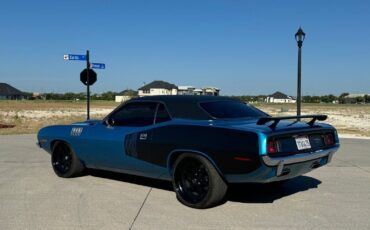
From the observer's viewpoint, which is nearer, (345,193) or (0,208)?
(0,208)

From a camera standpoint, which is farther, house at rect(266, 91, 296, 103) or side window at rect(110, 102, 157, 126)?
house at rect(266, 91, 296, 103)

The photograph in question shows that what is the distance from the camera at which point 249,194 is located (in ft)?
21.1

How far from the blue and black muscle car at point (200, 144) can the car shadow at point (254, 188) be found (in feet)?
1.79

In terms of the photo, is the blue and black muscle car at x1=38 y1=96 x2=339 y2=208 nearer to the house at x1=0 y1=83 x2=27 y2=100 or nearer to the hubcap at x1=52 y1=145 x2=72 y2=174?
the hubcap at x1=52 y1=145 x2=72 y2=174

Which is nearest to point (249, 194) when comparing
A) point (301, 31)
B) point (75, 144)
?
point (75, 144)

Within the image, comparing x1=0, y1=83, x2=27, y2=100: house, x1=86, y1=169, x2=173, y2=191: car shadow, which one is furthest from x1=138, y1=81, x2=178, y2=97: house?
x1=0, y1=83, x2=27, y2=100: house

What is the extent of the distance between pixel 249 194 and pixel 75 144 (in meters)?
2.89

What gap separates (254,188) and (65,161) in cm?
316

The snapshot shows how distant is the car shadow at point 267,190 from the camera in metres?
6.16

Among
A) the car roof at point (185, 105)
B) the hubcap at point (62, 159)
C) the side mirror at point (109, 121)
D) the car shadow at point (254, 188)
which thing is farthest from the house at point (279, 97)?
the car roof at point (185, 105)

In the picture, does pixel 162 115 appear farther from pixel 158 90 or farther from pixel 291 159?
pixel 158 90

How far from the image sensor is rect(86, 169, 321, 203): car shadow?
618 cm

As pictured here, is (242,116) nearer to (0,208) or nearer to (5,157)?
(0,208)

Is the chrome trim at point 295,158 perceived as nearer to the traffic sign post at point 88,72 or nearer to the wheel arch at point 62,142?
the wheel arch at point 62,142
